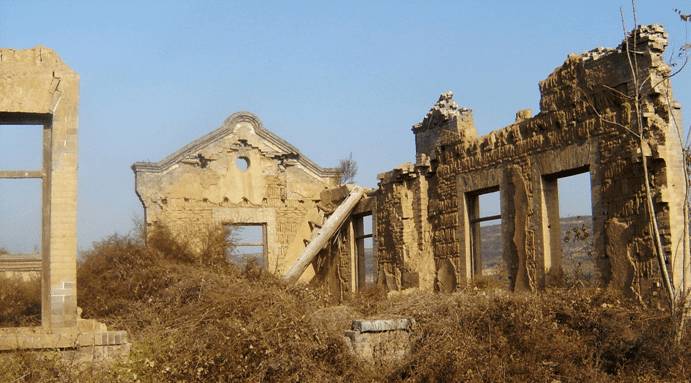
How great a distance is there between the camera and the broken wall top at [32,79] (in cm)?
765

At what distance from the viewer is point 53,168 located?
24.9 ft

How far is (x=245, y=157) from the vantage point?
17.7m

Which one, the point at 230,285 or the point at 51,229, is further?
the point at 230,285

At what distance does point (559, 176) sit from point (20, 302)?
7.60 metres

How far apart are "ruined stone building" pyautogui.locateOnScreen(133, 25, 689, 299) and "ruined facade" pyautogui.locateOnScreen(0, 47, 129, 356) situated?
6.27m

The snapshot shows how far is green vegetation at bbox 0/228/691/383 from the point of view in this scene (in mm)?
7148

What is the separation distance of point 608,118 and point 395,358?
441 centimetres

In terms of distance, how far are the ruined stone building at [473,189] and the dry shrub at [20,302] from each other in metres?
6.68

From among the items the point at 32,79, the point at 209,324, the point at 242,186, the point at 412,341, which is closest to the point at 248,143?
the point at 242,186

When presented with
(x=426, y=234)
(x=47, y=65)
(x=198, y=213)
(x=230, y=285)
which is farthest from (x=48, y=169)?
(x=198, y=213)

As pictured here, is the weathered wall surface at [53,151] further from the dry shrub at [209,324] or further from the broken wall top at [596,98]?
the broken wall top at [596,98]

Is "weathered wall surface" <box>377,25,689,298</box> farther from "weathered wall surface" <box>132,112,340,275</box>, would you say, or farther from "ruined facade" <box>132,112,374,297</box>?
"weathered wall surface" <box>132,112,340,275</box>

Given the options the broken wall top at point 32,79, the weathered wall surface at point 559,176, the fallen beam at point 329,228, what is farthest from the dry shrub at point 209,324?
the fallen beam at point 329,228

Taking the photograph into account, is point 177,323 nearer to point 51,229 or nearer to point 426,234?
point 51,229
